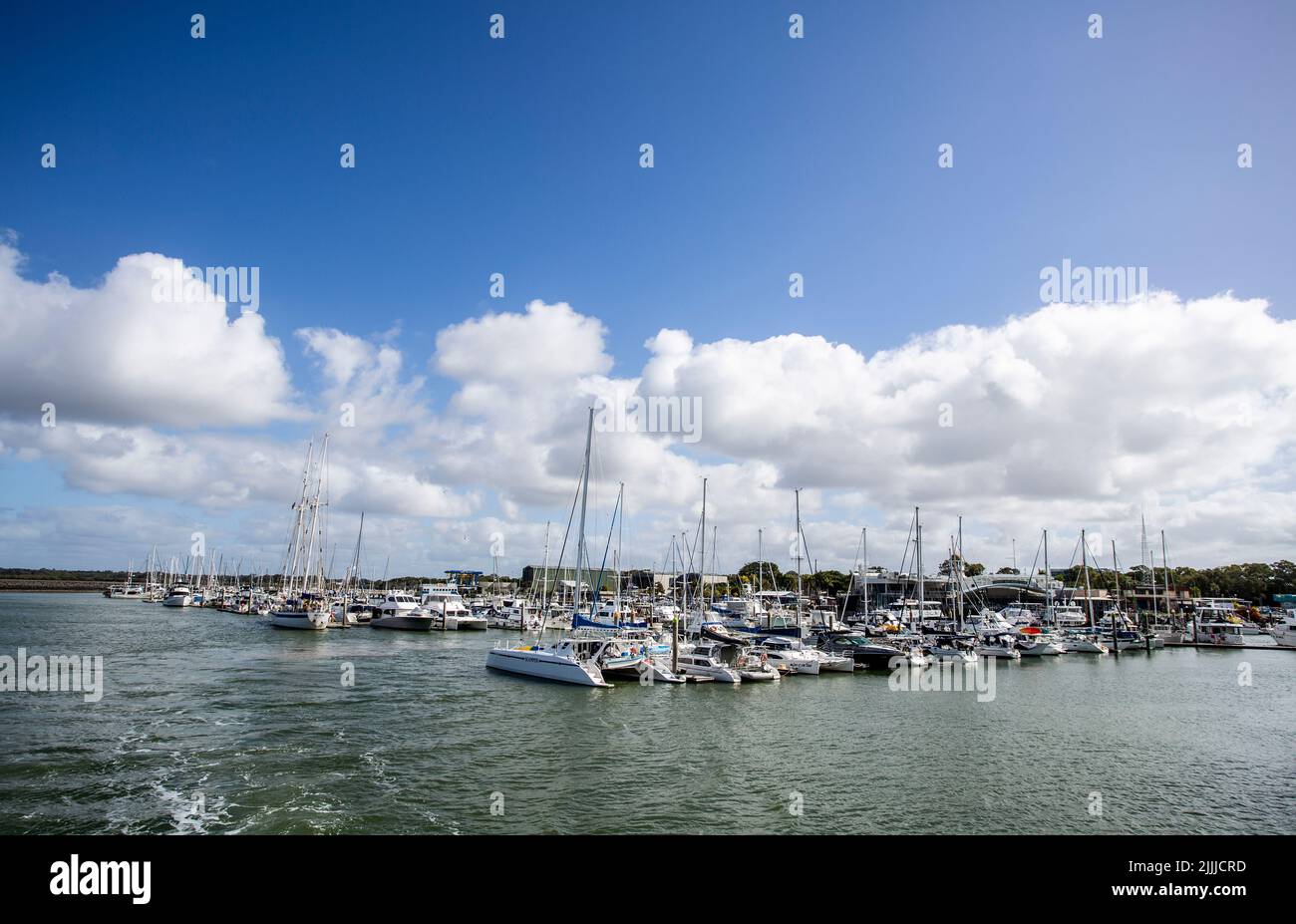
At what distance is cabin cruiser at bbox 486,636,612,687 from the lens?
1455 inches

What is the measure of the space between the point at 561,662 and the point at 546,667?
3.77 ft

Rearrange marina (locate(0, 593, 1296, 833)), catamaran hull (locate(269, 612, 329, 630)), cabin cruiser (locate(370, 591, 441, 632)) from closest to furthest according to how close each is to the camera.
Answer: marina (locate(0, 593, 1296, 833)), catamaran hull (locate(269, 612, 329, 630)), cabin cruiser (locate(370, 591, 441, 632))

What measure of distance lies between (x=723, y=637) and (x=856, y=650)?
390 inches

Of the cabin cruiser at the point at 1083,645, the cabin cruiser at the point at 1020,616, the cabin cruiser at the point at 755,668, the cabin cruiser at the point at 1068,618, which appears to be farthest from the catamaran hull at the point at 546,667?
the cabin cruiser at the point at 1068,618

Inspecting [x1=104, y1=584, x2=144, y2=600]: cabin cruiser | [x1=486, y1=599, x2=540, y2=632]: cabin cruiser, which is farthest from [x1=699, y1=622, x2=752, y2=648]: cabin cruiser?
[x1=104, y1=584, x2=144, y2=600]: cabin cruiser

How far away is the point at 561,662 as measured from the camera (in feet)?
124

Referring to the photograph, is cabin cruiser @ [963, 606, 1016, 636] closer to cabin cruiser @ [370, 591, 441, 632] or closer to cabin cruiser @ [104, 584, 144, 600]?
cabin cruiser @ [370, 591, 441, 632]

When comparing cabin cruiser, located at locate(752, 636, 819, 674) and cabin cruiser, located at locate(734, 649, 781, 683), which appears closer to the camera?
cabin cruiser, located at locate(734, 649, 781, 683)

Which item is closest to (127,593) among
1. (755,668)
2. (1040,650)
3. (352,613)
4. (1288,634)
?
(352,613)

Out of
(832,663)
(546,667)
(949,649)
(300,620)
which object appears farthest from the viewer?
(300,620)

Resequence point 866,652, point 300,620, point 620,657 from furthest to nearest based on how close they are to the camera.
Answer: point 300,620 → point 866,652 → point 620,657

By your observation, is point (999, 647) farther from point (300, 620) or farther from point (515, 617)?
point (300, 620)

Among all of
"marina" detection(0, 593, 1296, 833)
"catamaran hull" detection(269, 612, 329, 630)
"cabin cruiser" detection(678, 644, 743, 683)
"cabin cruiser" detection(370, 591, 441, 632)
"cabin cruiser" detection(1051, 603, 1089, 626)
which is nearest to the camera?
"marina" detection(0, 593, 1296, 833)
